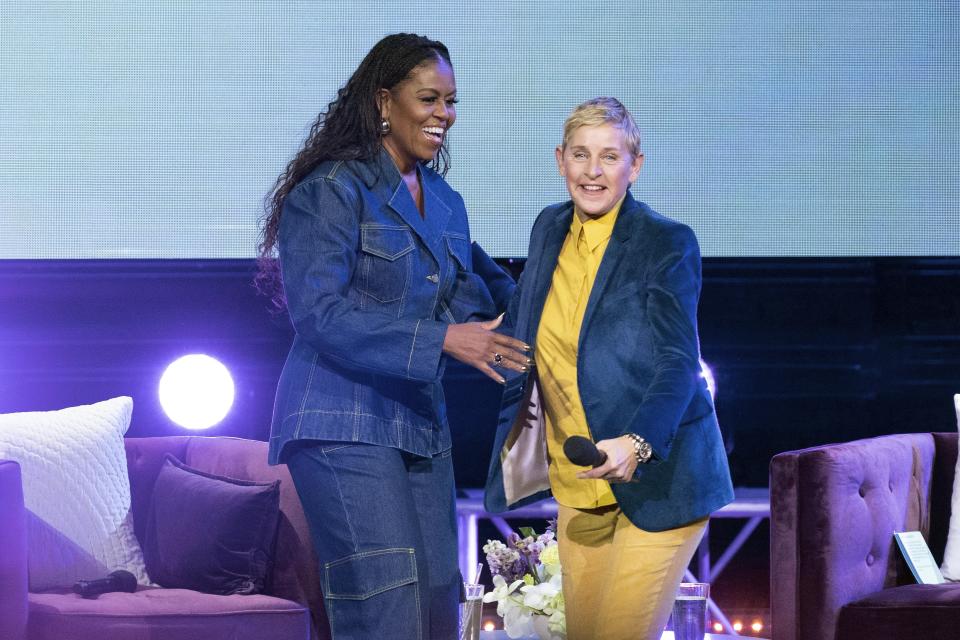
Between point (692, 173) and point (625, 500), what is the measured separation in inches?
94.4

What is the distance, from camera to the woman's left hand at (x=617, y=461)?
1.86 meters

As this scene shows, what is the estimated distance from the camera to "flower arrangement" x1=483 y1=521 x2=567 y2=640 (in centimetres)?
260

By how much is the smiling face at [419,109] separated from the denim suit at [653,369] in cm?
36

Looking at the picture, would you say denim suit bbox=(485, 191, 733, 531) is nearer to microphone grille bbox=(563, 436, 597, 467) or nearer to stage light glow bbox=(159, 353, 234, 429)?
microphone grille bbox=(563, 436, 597, 467)

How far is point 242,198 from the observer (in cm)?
414

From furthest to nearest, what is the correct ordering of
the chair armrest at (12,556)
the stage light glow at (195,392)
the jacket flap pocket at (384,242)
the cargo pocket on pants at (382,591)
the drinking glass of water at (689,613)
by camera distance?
the stage light glow at (195,392), the chair armrest at (12,556), the drinking glass of water at (689,613), the jacket flap pocket at (384,242), the cargo pocket on pants at (382,591)

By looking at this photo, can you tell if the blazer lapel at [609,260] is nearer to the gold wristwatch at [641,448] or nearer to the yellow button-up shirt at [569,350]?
the yellow button-up shirt at [569,350]

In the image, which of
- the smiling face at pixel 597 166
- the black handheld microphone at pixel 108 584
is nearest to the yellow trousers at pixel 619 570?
the smiling face at pixel 597 166

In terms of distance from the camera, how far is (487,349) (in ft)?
6.22

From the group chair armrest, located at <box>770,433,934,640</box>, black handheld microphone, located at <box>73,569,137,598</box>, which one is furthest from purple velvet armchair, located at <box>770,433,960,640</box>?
black handheld microphone, located at <box>73,569,137,598</box>

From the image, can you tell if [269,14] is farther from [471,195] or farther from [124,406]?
[124,406]

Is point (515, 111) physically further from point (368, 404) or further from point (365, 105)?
point (368, 404)

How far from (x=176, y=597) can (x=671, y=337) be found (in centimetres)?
166

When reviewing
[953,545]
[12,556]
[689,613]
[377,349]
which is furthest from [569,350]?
[953,545]
